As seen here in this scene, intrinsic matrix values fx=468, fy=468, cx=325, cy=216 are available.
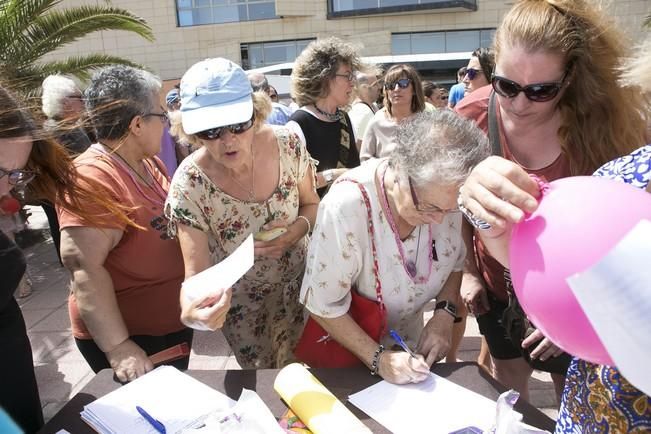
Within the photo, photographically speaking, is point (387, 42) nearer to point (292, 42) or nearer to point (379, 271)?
point (292, 42)

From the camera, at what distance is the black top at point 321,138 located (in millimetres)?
3242

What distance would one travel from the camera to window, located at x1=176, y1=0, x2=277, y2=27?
21812 mm

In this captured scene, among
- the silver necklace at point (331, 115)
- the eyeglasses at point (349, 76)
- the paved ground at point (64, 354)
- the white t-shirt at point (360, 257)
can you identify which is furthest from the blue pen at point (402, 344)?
the eyeglasses at point (349, 76)

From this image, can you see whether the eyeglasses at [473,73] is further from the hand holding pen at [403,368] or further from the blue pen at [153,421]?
the blue pen at [153,421]

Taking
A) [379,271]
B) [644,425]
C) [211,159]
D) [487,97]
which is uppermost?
[487,97]

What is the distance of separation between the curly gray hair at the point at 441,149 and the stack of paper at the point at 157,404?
0.88m

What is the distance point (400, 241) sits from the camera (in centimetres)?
161

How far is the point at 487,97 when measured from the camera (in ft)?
6.10

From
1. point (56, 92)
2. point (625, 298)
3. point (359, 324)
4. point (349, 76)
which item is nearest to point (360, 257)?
point (359, 324)

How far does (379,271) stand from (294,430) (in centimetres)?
62

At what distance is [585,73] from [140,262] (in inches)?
→ 67.2

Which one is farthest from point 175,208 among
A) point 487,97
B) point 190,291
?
point 487,97

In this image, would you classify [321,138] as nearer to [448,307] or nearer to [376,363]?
[448,307]

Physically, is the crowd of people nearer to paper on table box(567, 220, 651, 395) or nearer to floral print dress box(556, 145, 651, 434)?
floral print dress box(556, 145, 651, 434)
